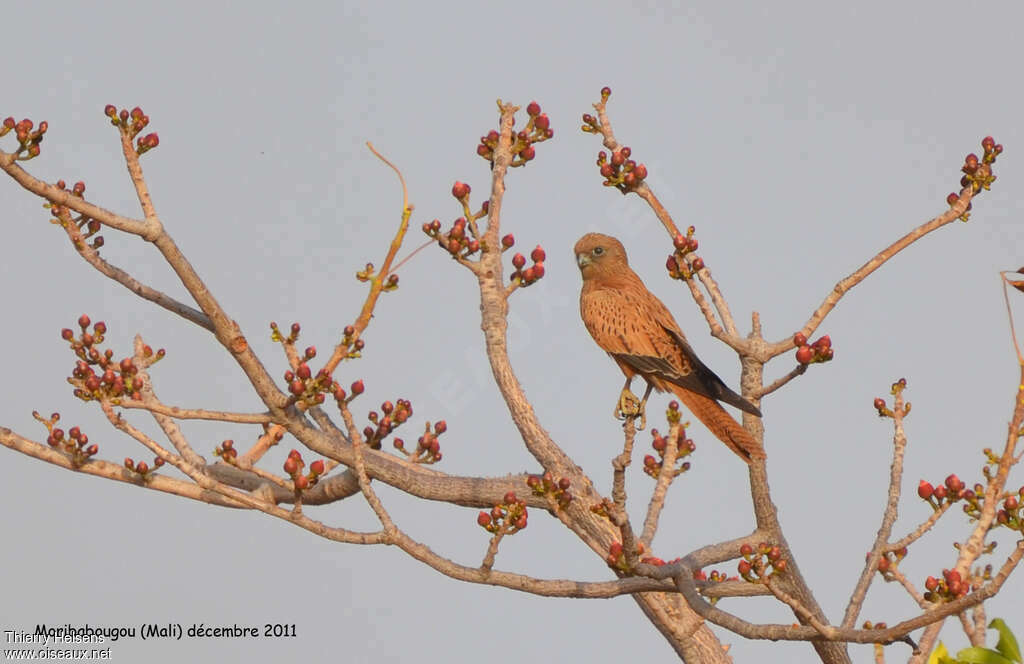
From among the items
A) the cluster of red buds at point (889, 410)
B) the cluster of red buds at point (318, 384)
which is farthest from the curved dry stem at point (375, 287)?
the cluster of red buds at point (889, 410)

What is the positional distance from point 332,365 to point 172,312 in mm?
1728

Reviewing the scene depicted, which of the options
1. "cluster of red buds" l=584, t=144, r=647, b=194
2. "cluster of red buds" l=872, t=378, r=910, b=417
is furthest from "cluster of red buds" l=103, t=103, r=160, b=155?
"cluster of red buds" l=872, t=378, r=910, b=417

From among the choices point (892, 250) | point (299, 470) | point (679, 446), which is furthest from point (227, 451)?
point (892, 250)

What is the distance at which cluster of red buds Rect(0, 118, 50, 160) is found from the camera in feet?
21.9

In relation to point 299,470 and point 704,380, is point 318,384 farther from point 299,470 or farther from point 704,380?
point 704,380

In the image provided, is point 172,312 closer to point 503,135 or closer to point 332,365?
point 332,365

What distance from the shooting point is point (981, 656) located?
5375mm

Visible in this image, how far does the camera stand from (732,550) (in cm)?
721

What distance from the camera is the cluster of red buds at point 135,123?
6.88 meters

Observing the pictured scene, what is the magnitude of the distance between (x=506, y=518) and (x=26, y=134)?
338 centimetres

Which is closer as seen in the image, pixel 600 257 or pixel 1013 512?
pixel 1013 512

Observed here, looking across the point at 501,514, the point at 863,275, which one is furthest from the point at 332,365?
the point at 863,275

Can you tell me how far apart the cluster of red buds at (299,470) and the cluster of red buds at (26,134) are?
2.29 m

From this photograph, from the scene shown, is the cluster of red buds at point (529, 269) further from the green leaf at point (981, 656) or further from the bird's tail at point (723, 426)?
the green leaf at point (981, 656)
